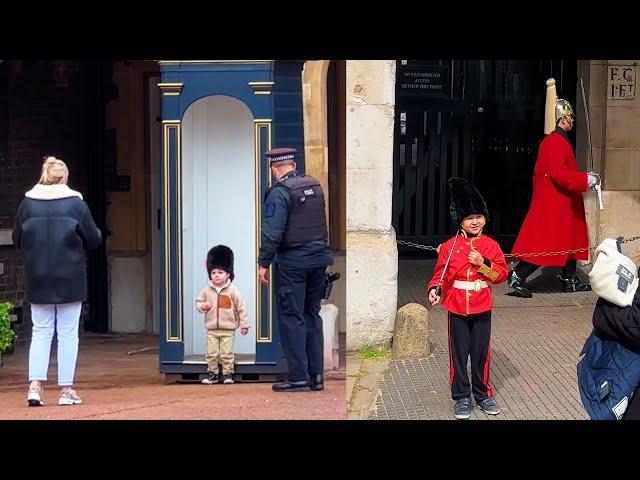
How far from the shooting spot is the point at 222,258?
722 centimetres

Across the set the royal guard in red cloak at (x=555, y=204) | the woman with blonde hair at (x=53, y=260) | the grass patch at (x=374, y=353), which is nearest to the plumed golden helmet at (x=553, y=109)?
the royal guard in red cloak at (x=555, y=204)

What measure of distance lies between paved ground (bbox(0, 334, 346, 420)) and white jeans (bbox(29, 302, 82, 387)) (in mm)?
52

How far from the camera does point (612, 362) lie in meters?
6.39

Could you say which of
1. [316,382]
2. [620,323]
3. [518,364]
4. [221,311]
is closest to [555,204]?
[518,364]

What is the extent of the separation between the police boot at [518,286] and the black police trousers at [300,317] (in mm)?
3270

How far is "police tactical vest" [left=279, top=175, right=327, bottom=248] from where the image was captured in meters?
7.11

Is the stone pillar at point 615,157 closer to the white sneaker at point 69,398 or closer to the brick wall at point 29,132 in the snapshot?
the brick wall at point 29,132

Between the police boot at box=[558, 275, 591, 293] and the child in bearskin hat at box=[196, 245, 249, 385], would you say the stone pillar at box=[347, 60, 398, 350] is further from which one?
the police boot at box=[558, 275, 591, 293]

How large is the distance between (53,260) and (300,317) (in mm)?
1314

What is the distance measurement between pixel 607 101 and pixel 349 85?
10.3 feet

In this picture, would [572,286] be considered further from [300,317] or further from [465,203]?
[300,317]

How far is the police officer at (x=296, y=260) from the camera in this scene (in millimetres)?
7109
